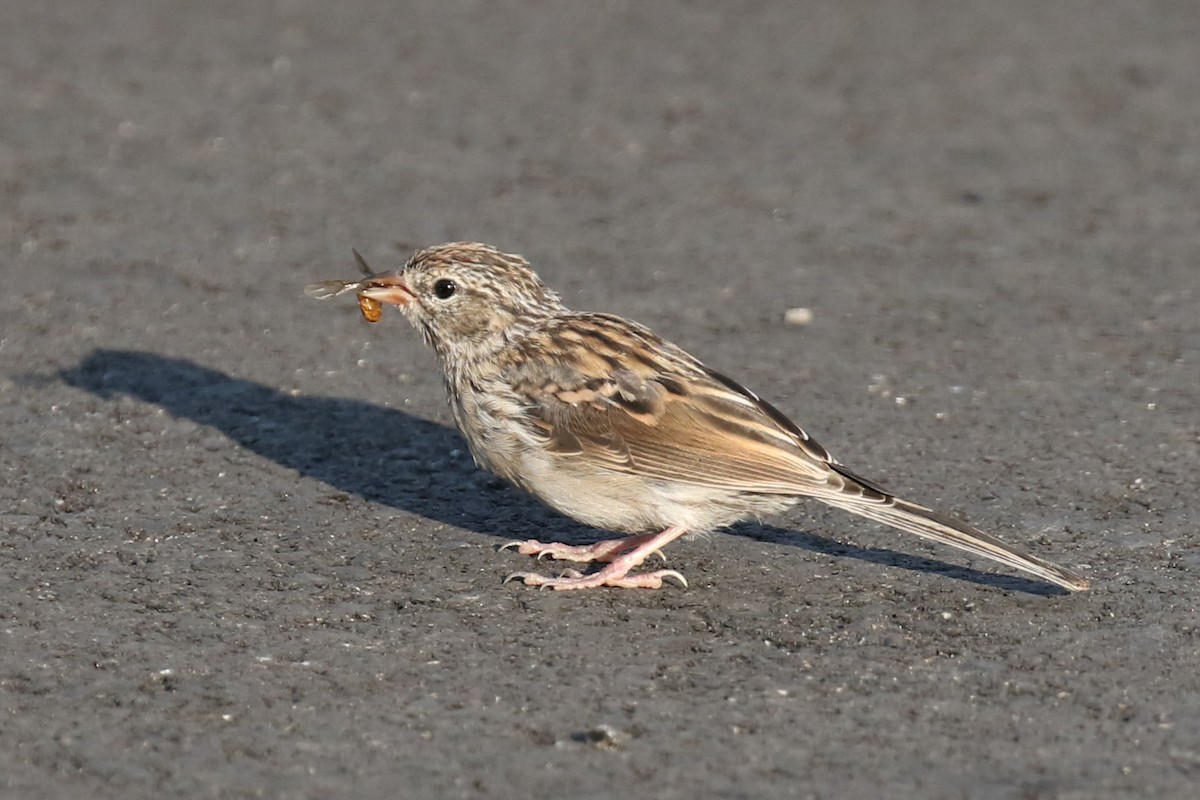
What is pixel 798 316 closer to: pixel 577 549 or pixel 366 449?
pixel 366 449

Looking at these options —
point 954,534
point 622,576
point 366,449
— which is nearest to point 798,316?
point 366,449

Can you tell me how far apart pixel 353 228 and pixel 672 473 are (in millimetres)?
4791

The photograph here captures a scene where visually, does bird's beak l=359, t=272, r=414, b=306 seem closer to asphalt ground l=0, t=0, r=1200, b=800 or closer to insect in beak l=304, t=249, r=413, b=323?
insect in beak l=304, t=249, r=413, b=323

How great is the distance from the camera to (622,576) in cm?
625

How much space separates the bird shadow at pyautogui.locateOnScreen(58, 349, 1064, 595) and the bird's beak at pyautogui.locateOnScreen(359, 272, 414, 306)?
0.81 m

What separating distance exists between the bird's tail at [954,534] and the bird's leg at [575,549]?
902 mm

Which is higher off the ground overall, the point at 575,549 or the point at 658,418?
the point at 658,418

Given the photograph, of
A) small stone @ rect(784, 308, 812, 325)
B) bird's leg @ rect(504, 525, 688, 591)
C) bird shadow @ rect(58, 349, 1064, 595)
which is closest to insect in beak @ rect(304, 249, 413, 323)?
bird shadow @ rect(58, 349, 1064, 595)

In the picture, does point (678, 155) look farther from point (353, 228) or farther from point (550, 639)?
point (550, 639)

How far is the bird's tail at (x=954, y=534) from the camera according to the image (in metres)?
5.80

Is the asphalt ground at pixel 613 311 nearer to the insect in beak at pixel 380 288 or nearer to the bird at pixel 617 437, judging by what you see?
the bird at pixel 617 437

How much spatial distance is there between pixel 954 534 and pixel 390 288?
2.47 meters

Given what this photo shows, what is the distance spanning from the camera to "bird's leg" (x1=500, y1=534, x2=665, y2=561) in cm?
650

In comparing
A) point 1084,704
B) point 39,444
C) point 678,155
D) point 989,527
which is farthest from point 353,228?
point 1084,704
